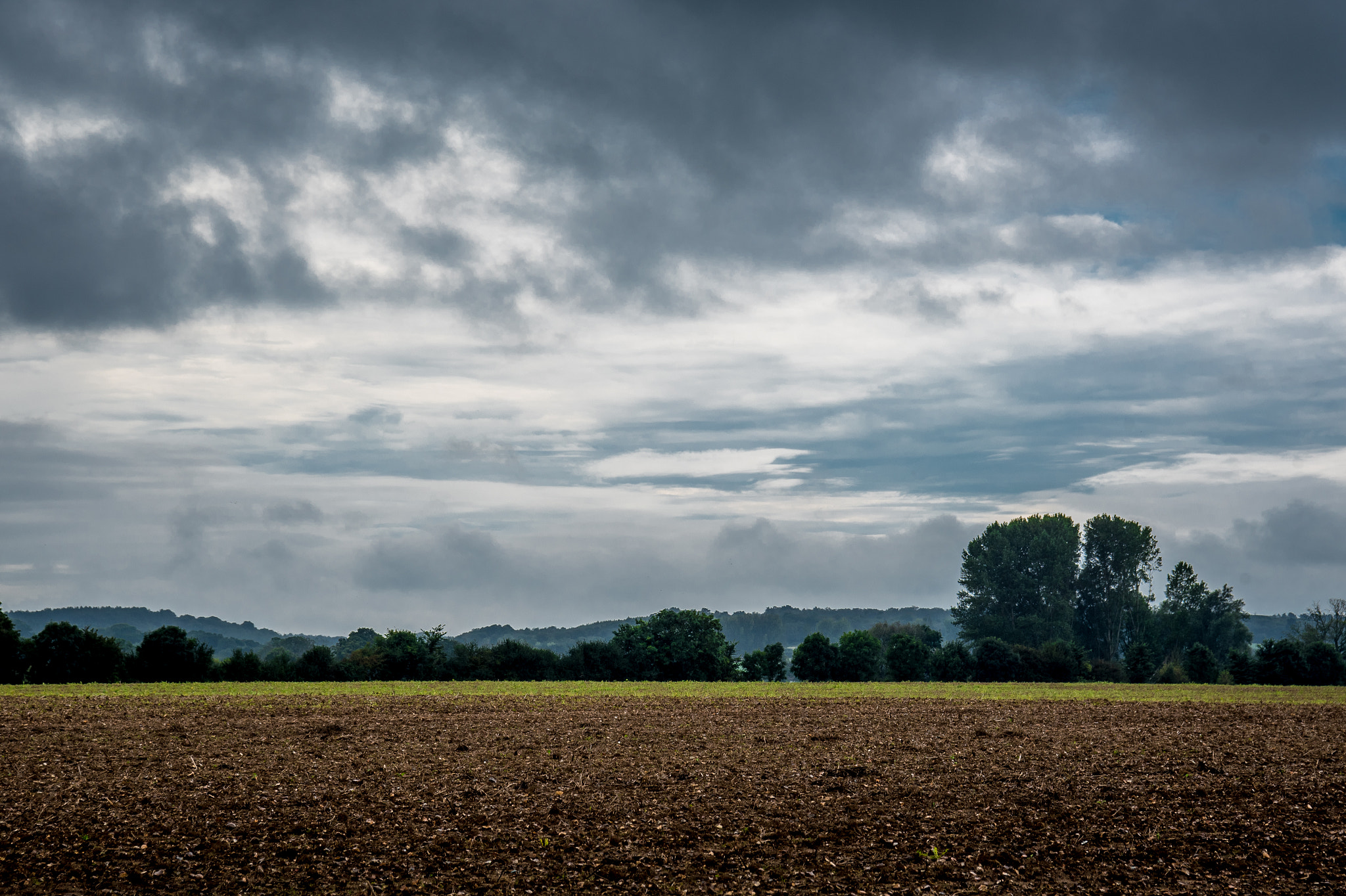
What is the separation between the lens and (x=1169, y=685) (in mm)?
76750

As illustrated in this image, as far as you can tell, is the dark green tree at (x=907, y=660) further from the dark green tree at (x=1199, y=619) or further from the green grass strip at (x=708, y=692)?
the dark green tree at (x=1199, y=619)

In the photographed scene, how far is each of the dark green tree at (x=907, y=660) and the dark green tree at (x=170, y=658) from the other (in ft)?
192

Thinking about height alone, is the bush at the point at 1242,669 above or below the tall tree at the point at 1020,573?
below

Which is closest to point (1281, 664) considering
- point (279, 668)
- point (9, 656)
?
point (279, 668)

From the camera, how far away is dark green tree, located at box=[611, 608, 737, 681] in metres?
83.9

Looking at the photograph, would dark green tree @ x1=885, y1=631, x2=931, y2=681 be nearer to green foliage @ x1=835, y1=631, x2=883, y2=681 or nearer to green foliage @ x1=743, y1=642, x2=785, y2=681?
green foliage @ x1=835, y1=631, x2=883, y2=681

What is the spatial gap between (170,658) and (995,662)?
230 ft

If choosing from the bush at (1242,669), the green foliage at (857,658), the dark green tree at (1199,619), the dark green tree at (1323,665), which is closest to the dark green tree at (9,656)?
the green foliage at (857,658)

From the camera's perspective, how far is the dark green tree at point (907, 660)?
88.8 meters

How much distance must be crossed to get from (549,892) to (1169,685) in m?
76.3

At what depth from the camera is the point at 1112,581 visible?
12638 cm

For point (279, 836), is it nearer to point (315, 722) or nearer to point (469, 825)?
point (469, 825)

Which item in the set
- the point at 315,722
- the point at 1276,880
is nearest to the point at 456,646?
the point at 315,722

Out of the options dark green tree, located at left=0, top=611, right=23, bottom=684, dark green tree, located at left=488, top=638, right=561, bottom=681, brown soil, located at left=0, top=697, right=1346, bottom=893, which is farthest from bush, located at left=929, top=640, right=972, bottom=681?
dark green tree, located at left=0, top=611, right=23, bottom=684
